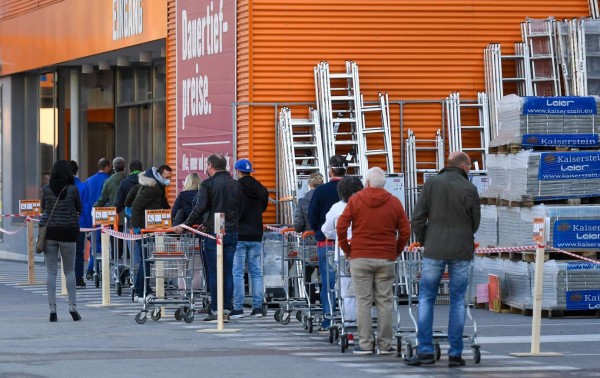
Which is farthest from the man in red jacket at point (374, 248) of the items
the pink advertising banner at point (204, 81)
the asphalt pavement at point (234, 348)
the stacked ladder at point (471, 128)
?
the pink advertising banner at point (204, 81)

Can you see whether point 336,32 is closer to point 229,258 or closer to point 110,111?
point 229,258

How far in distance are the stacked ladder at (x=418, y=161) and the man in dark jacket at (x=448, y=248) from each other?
29.6 feet

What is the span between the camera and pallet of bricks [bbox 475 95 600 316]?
1997 centimetres

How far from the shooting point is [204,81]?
26078 mm

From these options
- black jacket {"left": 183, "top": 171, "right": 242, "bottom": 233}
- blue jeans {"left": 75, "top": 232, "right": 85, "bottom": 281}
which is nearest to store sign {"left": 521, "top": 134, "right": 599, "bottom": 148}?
black jacket {"left": 183, "top": 171, "right": 242, "bottom": 233}

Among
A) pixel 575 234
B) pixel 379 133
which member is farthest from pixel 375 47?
pixel 575 234

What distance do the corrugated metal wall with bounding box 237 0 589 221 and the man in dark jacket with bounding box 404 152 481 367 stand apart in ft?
31.9

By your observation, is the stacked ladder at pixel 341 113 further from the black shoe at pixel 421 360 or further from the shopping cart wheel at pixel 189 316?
the black shoe at pixel 421 360

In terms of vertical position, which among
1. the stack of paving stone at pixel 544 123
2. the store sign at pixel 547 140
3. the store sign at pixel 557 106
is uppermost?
the store sign at pixel 557 106

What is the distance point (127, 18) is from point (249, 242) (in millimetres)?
11935

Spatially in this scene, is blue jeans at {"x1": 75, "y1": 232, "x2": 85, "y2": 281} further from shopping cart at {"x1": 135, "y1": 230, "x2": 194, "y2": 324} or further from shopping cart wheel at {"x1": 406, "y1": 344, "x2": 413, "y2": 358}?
shopping cart wheel at {"x1": 406, "y1": 344, "x2": 413, "y2": 358}

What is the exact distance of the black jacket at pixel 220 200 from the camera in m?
19.2

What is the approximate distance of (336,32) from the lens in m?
24.3

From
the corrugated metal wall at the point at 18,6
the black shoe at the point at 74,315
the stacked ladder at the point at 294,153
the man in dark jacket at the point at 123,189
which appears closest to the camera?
the black shoe at the point at 74,315
